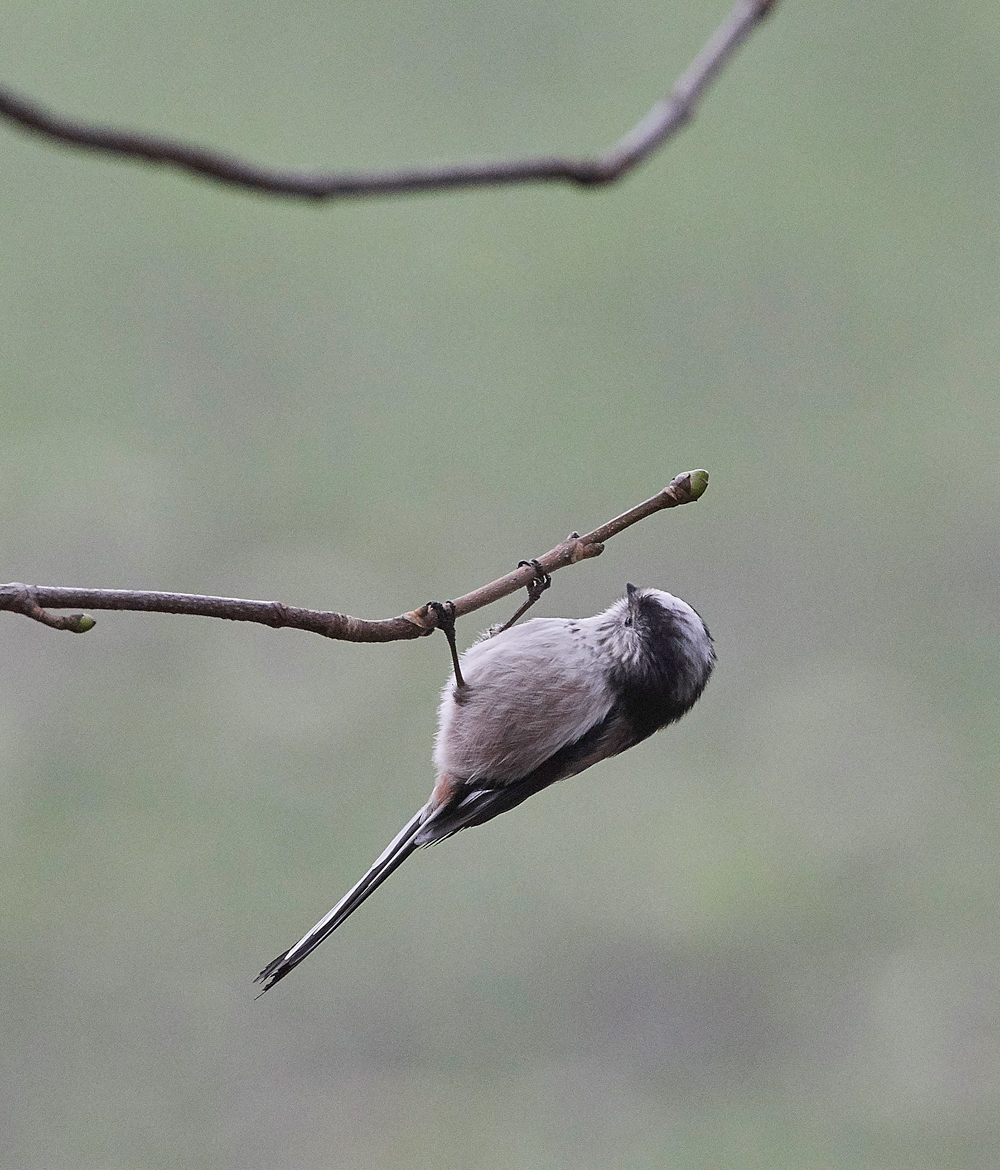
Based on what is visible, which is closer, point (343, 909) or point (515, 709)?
point (343, 909)

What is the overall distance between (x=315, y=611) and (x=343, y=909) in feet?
1.23

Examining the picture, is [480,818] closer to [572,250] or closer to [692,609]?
[692,609]

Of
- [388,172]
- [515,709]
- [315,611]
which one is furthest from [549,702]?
[388,172]

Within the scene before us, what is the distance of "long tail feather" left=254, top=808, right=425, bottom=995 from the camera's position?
1038mm

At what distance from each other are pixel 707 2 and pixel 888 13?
75 cm

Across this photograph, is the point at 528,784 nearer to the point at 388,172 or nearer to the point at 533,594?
the point at 533,594

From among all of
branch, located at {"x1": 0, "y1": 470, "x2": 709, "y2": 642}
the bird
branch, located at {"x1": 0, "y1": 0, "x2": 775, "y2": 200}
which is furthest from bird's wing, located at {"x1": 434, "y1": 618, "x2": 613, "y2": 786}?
branch, located at {"x1": 0, "y1": 0, "x2": 775, "y2": 200}

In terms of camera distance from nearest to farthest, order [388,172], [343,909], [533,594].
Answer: [388,172]
[343,909]
[533,594]

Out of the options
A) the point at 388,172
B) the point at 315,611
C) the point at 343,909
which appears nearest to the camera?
the point at 388,172

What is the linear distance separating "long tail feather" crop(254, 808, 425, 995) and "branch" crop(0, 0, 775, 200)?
0.66 meters

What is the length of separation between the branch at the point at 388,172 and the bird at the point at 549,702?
86 centimetres

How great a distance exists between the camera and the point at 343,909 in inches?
46.4

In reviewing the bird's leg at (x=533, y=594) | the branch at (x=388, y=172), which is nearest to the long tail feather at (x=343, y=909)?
the bird's leg at (x=533, y=594)

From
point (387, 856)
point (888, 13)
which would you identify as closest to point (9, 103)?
point (387, 856)
